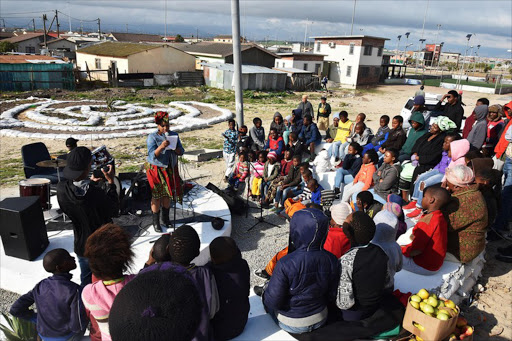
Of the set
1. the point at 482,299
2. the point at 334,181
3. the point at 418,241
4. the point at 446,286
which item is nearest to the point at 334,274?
the point at 418,241

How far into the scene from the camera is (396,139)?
7.95 meters

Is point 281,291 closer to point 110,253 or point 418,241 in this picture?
point 110,253

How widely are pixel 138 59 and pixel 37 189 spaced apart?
2678cm

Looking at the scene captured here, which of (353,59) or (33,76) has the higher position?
(353,59)

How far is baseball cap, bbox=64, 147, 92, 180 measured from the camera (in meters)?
3.85

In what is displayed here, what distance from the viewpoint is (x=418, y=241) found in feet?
14.3

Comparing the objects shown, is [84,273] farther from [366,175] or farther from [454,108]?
[454,108]

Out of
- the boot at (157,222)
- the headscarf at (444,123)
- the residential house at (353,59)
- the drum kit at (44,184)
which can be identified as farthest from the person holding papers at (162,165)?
the residential house at (353,59)

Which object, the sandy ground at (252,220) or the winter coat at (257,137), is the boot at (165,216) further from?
the winter coat at (257,137)

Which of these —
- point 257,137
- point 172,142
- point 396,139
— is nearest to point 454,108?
point 396,139

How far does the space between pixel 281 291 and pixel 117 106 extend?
64.2 feet

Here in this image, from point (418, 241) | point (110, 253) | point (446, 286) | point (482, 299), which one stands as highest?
point (110, 253)

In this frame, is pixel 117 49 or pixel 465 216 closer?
pixel 465 216

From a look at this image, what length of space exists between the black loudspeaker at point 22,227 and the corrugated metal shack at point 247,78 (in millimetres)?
25244
